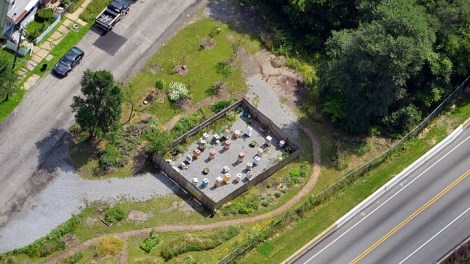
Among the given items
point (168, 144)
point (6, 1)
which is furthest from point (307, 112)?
point (6, 1)

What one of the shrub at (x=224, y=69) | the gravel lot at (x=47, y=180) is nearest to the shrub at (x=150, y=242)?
the gravel lot at (x=47, y=180)

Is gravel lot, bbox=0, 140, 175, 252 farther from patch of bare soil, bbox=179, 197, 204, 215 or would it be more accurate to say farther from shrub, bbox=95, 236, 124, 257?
shrub, bbox=95, 236, 124, 257

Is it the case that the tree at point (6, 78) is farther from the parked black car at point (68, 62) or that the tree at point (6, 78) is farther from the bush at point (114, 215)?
the bush at point (114, 215)

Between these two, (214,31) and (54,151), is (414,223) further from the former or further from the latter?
(54,151)

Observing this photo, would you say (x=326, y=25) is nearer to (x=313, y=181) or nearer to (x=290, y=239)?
(x=313, y=181)

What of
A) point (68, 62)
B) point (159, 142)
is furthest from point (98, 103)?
point (68, 62)

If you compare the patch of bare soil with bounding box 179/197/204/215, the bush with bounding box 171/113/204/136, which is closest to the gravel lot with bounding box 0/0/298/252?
the patch of bare soil with bounding box 179/197/204/215
